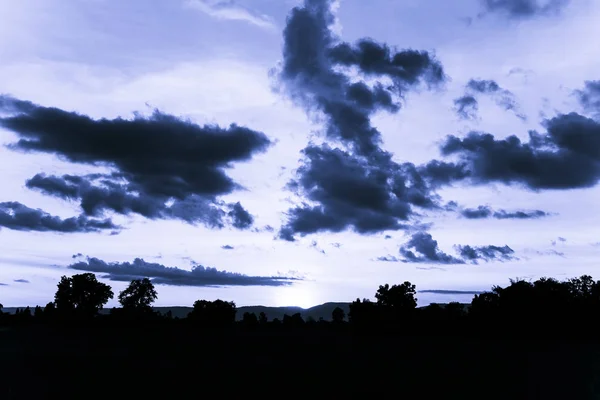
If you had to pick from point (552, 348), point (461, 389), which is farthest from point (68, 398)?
point (552, 348)

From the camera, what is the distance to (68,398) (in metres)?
60.4

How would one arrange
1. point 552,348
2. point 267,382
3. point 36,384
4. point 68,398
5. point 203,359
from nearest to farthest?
point 68,398 → point 36,384 → point 267,382 → point 203,359 → point 552,348

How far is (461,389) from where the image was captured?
7900 cm

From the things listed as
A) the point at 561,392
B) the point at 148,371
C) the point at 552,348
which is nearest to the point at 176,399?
the point at 148,371

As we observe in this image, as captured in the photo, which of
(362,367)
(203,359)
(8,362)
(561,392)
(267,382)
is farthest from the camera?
(203,359)

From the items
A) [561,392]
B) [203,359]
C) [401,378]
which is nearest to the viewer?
[561,392]

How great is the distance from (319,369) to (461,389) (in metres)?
34.6

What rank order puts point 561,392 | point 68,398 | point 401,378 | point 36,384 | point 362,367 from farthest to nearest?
point 362,367, point 401,378, point 561,392, point 36,384, point 68,398

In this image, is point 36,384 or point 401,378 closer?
point 36,384

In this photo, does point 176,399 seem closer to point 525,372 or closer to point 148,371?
point 148,371

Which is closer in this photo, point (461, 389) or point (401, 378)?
point (461, 389)

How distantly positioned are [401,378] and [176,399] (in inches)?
1680

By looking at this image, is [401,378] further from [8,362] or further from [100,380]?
[8,362]

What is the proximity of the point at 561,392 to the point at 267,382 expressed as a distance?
135 ft
